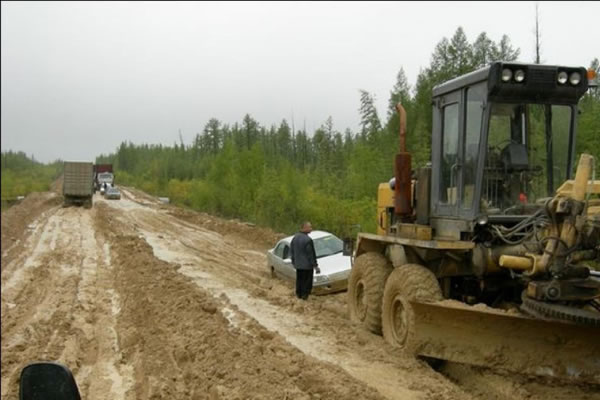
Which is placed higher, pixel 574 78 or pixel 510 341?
pixel 574 78

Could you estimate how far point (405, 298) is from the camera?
680 centimetres

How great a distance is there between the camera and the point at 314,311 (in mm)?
10500

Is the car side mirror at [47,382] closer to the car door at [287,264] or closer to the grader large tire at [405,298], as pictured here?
the grader large tire at [405,298]

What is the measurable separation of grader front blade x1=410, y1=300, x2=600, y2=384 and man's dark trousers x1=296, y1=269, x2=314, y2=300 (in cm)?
588

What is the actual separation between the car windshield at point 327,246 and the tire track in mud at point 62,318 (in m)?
4.61

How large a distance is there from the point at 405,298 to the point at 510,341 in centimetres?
137

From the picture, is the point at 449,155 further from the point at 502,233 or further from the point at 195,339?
the point at 195,339

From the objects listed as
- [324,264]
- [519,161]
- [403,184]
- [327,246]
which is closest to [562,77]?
[519,161]

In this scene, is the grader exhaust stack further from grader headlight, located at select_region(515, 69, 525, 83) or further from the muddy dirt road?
grader headlight, located at select_region(515, 69, 525, 83)

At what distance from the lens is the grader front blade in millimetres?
5461

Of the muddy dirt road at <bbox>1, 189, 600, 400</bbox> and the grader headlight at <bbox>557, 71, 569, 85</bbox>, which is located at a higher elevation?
the grader headlight at <bbox>557, 71, 569, 85</bbox>

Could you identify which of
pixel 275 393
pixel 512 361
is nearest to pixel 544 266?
pixel 512 361

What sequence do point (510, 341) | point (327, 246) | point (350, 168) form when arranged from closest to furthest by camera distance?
point (510, 341) < point (327, 246) < point (350, 168)

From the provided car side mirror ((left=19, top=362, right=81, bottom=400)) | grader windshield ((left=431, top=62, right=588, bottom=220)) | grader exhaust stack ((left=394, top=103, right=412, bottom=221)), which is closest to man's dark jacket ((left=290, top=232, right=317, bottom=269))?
grader exhaust stack ((left=394, top=103, right=412, bottom=221))
